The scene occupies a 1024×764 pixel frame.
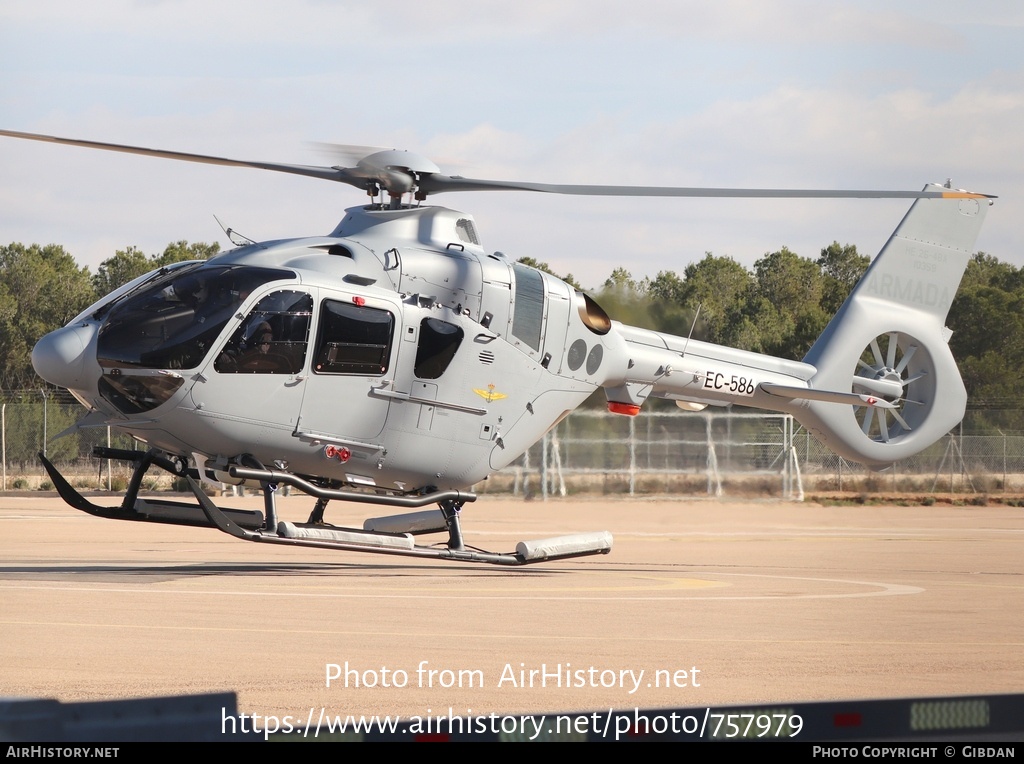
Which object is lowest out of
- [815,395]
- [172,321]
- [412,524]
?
[412,524]

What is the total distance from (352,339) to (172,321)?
1879mm

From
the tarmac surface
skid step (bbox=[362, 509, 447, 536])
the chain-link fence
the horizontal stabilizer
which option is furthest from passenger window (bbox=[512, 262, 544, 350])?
the chain-link fence

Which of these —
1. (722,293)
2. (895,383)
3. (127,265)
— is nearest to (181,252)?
(127,265)

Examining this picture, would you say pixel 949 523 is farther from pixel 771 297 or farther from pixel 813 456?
pixel 771 297

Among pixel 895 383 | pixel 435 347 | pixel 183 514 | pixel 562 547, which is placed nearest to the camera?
pixel 183 514

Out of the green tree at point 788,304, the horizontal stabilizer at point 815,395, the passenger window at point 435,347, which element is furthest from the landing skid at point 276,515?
the green tree at point 788,304

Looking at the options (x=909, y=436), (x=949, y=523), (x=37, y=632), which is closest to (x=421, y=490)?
(x=37, y=632)

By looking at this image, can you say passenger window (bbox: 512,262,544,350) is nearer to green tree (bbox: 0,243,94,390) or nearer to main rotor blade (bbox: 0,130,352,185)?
main rotor blade (bbox: 0,130,352,185)

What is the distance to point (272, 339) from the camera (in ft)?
40.4

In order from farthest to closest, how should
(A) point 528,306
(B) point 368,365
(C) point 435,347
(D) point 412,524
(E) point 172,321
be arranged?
(D) point 412,524 < (A) point 528,306 < (C) point 435,347 < (B) point 368,365 < (E) point 172,321

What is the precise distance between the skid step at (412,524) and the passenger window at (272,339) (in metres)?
3.42

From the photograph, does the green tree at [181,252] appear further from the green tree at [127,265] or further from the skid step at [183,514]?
the skid step at [183,514]

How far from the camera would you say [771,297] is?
47250mm

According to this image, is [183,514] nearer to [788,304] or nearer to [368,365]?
[368,365]
